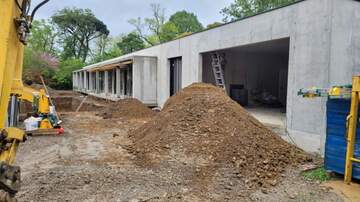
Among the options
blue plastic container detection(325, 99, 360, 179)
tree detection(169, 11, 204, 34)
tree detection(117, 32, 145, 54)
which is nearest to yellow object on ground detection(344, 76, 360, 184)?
blue plastic container detection(325, 99, 360, 179)

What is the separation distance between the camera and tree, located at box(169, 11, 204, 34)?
178ft

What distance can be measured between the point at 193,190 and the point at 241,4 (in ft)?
105

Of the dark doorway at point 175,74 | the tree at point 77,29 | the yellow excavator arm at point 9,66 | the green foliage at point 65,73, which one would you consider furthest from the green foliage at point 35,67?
the yellow excavator arm at point 9,66

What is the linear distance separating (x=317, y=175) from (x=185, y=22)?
5240 centimetres

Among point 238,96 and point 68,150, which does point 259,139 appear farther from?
point 238,96

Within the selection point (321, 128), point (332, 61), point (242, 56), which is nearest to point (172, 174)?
point (321, 128)

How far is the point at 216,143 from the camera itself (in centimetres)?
699

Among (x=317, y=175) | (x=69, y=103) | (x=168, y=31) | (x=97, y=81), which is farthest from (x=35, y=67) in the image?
(x=317, y=175)

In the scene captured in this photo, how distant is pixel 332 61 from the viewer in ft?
22.0

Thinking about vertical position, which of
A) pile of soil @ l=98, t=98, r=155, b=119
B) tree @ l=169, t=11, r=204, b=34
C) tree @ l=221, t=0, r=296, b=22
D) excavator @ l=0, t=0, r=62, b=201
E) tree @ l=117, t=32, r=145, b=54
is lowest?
pile of soil @ l=98, t=98, r=155, b=119

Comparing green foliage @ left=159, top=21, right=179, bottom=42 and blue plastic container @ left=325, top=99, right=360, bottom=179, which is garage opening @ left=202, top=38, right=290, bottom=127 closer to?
blue plastic container @ left=325, top=99, right=360, bottom=179

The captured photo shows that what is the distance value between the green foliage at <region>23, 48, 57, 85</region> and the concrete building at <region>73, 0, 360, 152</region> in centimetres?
2363

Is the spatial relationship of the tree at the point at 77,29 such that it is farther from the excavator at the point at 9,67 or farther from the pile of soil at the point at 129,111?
the excavator at the point at 9,67

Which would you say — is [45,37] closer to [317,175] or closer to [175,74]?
[175,74]
